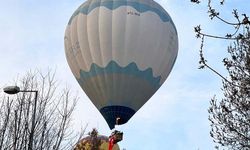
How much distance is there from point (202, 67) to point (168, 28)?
21900 mm

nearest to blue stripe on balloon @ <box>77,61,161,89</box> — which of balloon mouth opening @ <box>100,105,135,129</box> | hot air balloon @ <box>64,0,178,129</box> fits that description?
hot air balloon @ <box>64,0,178,129</box>

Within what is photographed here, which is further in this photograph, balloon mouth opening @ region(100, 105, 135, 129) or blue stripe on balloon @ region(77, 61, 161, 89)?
blue stripe on balloon @ region(77, 61, 161, 89)

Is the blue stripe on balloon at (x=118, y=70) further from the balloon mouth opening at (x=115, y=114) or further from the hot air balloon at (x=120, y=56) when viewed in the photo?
the balloon mouth opening at (x=115, y=114)

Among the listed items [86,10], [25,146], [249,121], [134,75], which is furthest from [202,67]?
[86,10]

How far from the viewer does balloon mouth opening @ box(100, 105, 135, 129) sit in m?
28.2

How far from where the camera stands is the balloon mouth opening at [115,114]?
2816 centimetres

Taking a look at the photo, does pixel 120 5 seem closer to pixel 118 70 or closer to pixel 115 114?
pixel 118 70

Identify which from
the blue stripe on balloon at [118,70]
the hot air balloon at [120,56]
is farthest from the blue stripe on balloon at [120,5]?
the blue stripe on balloon at [118,70]

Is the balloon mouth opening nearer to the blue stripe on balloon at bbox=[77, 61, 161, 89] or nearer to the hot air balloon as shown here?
the hot air balloon

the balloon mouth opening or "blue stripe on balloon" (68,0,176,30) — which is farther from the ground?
"blue stripe on balloon" (68,0,176,30)

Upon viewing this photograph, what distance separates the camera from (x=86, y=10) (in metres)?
29.8

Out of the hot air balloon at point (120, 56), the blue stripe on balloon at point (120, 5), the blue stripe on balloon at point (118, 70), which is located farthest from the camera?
the blue stripe on balloon at point (120, 5)

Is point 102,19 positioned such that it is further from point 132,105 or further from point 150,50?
point 132,105

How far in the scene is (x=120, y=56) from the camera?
2858cm
